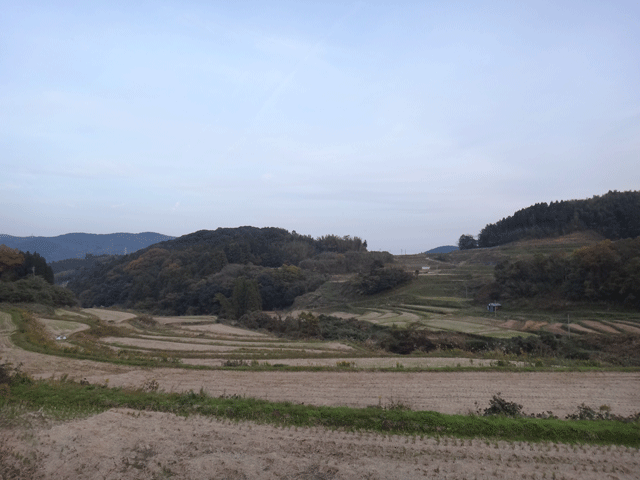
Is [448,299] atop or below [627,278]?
below

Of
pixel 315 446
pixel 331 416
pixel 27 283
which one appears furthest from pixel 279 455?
pixel 27 283

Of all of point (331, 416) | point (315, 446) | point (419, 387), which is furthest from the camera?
point (419, 387)

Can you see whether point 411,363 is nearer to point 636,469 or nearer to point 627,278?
point 636,469

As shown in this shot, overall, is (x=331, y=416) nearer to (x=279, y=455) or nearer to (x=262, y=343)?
(x=279, y=455)

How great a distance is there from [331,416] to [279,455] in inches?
A: 74.6

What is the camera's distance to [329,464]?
21.4 ft

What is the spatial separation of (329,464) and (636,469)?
484 cm

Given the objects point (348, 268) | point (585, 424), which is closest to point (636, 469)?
point (585, 424)

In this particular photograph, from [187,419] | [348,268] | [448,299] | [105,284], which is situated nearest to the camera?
[187,419]

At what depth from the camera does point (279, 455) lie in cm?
684

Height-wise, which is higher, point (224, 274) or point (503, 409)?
point (503, 409)

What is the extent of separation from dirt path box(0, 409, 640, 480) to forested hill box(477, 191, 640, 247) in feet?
249

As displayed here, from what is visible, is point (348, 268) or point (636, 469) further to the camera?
point (348, 268)

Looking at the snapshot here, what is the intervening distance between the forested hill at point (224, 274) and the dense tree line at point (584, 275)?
76.6 ft
